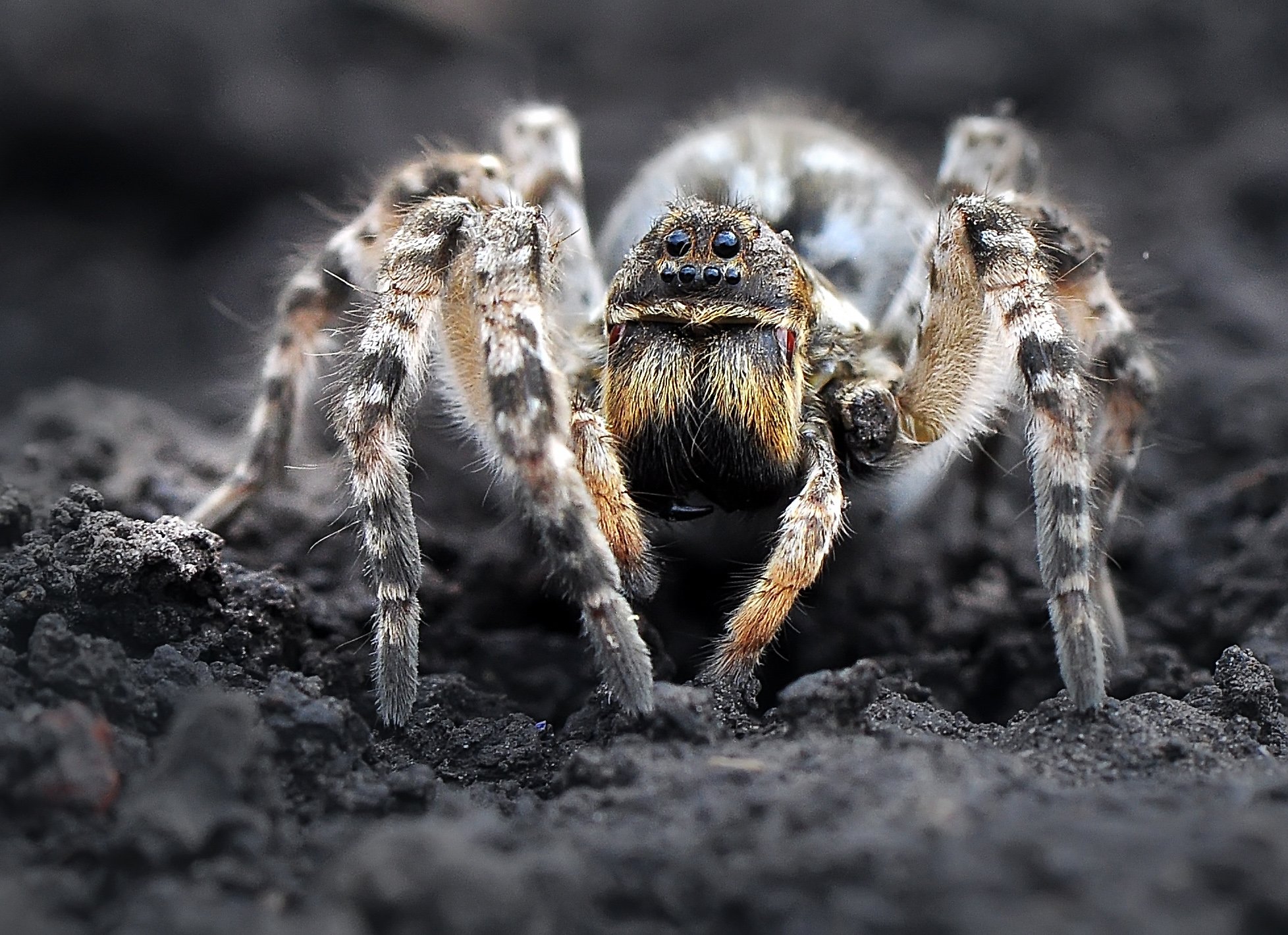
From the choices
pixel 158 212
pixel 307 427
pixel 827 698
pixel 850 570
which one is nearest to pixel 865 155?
pixel 850 570

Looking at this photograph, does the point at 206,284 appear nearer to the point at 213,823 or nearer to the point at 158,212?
the point at 158,212

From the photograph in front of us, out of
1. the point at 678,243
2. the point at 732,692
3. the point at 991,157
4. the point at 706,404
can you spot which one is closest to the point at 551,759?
the point at 732,692

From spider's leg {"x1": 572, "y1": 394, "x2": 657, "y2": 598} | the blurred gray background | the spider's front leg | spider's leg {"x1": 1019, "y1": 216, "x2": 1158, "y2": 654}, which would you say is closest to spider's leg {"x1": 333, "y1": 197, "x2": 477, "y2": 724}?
the spider's front leg

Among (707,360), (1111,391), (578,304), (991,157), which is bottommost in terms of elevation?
(707,360)

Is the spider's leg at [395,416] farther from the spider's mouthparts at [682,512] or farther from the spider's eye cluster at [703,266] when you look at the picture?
the spider's mouthparts at [682,512]

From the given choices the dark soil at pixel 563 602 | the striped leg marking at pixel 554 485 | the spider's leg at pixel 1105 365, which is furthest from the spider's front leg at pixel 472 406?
the spider's leg at pixel 1105 365

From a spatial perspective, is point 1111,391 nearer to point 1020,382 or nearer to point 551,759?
point 1020,382
